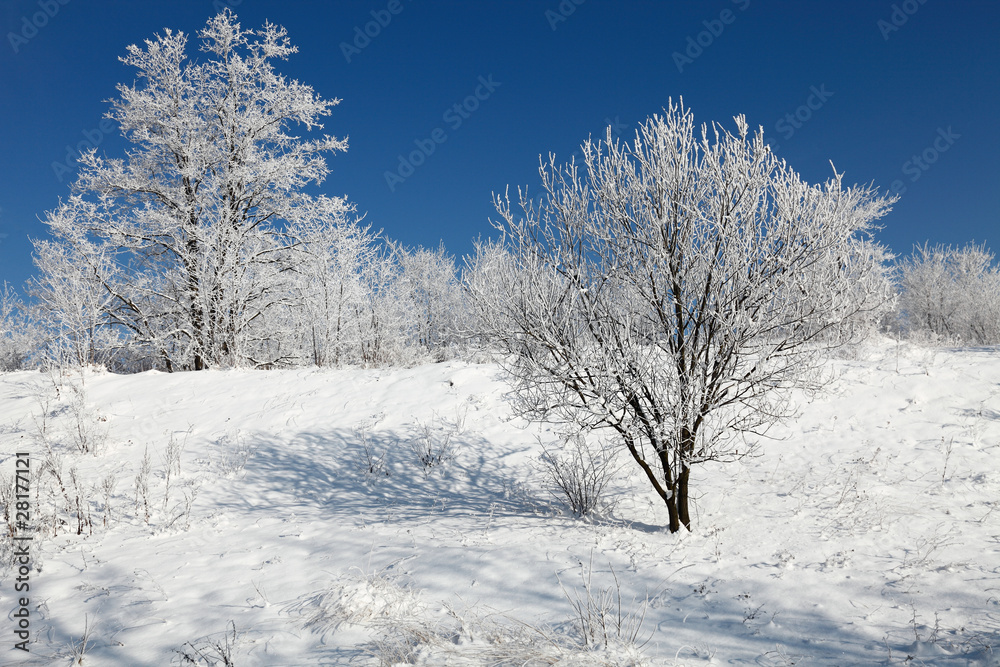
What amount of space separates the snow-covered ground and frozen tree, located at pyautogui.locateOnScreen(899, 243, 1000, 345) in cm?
1532

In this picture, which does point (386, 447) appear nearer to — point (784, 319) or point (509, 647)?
point (509, 647)

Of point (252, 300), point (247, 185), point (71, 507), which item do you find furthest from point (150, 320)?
point (71, 507)

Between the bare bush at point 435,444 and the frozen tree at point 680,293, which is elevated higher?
the frozen tree at point 680,293

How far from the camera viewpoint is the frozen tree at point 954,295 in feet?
67.4

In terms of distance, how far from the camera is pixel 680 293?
4.73m

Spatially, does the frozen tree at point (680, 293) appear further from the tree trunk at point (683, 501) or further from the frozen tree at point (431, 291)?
the frozen tree at point (431, 291)

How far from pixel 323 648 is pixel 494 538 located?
2188mm

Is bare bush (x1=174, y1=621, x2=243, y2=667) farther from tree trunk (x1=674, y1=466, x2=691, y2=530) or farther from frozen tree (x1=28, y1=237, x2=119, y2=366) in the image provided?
frozen tree (x1=28, y1=237, x2=119, y2=366)

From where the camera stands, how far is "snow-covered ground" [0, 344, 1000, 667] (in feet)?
10.4

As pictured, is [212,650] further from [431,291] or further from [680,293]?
[431,291]

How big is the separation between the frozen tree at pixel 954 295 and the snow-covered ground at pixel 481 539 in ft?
50.2

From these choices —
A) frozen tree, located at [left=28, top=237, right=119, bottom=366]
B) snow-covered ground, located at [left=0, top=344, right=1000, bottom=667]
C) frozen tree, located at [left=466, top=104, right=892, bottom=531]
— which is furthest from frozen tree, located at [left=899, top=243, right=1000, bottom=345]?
frozen tree, located at [left=28, top=237, right=119, bottom=366]

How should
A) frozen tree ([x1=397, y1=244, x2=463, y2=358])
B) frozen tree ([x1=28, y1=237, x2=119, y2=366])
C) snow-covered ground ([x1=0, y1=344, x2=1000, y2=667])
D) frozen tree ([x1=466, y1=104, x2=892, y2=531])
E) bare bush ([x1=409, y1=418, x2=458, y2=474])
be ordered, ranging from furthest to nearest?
frozen tree ([x1=397, y1=244, x2=463, y2=358]) → frozen tree ([x1=28, y1=237, x2=119, y2=366]) → bare bush ([x1=409, y1=418, x2=458, y2=474]) → frozen tree ([x1=466, y1=104, x2=892, y2=531]) → snow-covered ground ([x1=0, y1=344, x2=1000, y2=667])

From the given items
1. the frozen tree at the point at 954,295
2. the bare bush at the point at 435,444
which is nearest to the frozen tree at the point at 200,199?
the bare bush at the point at 435,444
